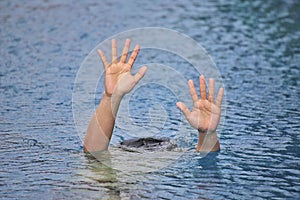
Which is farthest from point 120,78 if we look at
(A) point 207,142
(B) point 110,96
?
(A) point 207,142

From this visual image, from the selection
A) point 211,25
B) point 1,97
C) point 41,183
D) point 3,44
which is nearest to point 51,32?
point 3,44

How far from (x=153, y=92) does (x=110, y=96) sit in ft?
9.06

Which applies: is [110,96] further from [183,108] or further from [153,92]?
[153,92]

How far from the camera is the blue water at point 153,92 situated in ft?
18.4

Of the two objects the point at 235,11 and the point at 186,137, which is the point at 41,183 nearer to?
the point at 186,137

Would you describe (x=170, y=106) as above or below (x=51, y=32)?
below

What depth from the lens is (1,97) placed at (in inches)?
321

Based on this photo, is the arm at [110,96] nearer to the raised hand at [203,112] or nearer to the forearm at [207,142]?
the raised hand at [203,112]

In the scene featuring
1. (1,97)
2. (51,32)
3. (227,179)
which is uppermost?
(51,32)

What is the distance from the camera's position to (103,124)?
6039 mm

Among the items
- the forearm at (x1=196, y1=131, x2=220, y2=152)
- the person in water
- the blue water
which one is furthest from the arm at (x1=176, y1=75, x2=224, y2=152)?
the blue water

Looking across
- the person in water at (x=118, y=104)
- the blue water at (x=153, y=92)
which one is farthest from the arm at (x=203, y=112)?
the blue water at (x=153, y=92)

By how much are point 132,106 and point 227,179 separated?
2457mm

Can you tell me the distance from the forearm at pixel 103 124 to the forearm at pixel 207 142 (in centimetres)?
70
